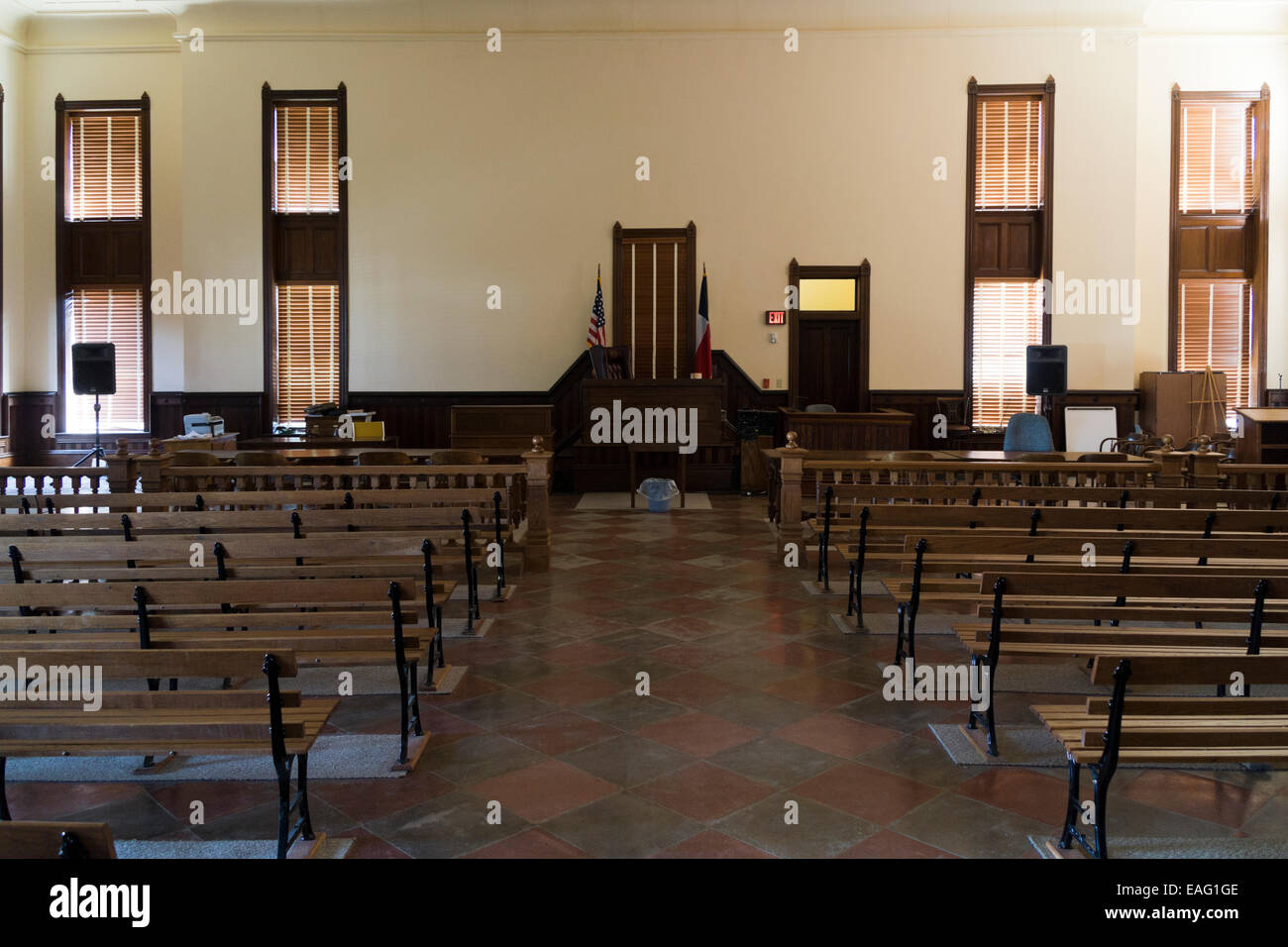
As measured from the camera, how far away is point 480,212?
13453 millimetres

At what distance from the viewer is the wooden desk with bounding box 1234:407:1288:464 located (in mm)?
11227

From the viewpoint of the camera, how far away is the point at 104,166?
14312 mm

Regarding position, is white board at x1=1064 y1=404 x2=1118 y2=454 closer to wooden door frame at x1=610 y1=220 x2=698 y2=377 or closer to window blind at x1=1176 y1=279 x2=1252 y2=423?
window blind at x1=1176 y1=279 x2=1252 y2=423

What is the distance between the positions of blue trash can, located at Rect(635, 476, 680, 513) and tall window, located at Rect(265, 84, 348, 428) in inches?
191

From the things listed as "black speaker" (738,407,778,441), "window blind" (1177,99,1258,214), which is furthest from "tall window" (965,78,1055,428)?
"black speaker" (738,407,778,441)

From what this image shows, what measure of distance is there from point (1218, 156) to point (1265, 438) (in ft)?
15.5

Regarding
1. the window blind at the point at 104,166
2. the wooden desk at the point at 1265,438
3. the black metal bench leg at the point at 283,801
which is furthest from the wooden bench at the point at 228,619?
the window blind at the point at 104,166

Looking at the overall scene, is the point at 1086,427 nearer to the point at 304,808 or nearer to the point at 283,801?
the point at 304,808

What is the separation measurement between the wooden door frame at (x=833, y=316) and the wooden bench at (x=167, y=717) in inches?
432

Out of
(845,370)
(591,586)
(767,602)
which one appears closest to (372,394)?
(845,370)

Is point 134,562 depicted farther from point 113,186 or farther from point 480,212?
point 113,186

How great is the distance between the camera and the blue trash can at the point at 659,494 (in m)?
11.0

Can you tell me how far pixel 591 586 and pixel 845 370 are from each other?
7404 mm
